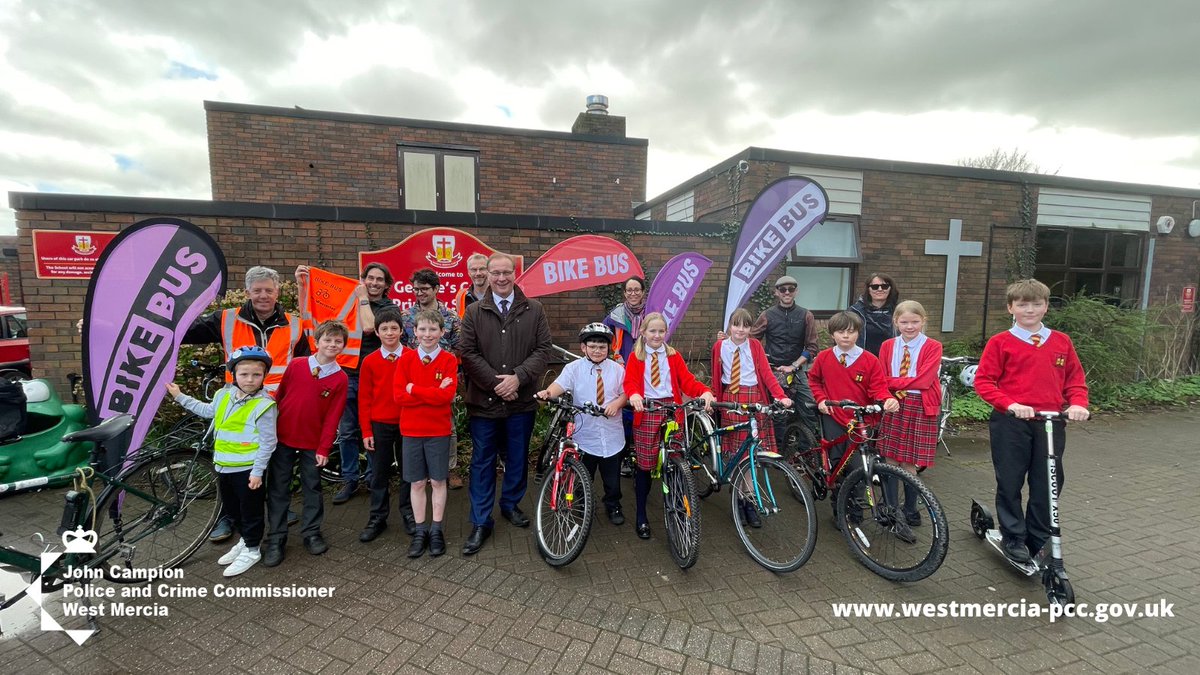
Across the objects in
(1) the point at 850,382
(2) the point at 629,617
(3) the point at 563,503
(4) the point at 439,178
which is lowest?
(2) the point at 629,617

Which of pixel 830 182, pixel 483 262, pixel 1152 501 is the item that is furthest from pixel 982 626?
pixel 830 182

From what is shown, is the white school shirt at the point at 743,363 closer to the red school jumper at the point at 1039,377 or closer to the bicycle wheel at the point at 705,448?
the bicycle wheel at the point at 705,448

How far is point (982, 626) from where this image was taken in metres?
2.61

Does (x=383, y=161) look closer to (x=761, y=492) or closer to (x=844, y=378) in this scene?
(x=844, y=378)

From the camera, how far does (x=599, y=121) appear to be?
11.4m

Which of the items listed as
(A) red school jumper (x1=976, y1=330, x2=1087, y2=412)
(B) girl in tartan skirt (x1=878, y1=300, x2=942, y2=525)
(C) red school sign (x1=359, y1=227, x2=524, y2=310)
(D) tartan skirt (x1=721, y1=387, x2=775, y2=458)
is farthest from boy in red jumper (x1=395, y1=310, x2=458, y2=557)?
(A) red school jumper (x1=976, y1=330, x2=1087, y2=412)

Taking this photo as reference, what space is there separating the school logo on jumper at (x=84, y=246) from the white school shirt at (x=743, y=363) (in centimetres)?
607

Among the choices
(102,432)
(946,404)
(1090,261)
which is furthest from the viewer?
(1090,261)

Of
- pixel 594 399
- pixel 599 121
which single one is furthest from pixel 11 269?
pixel 594 399

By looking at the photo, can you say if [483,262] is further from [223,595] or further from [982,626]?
[982,626]

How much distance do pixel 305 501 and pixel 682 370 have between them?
8.94 ft

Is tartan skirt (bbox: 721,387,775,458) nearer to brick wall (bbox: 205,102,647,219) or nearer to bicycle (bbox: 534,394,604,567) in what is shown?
bicycle (bbox: 534,394,604,567)

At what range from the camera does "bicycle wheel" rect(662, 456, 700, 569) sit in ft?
9.86

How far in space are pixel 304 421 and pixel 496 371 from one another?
1250 millimetres
